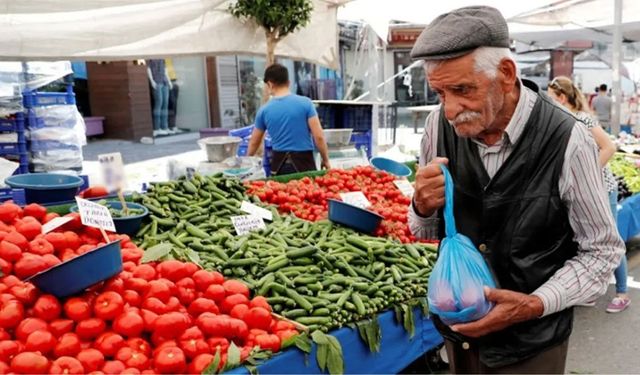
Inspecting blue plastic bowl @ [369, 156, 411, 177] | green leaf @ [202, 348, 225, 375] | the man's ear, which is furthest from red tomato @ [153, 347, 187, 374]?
blue plastic bowl @ [369, 156, 411, 177]

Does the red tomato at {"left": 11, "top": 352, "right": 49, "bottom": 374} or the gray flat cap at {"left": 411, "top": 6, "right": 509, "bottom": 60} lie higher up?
the gray flat cap at {"left": 411, "top": 6, "right": 509, "bottom": 60}

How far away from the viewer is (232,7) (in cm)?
629

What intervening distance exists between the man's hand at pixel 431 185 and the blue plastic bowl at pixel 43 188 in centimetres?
303

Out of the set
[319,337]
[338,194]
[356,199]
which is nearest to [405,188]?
[338,194]

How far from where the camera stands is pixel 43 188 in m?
4.04

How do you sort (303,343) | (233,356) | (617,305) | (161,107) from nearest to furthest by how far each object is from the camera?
(233,356) → (303,343) → (617,305) → (161,107)

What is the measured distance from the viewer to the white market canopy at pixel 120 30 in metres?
4.70

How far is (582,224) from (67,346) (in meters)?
1.94

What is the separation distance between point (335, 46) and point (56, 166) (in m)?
3.82

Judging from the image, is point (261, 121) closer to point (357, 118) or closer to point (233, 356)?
point (357, 118)

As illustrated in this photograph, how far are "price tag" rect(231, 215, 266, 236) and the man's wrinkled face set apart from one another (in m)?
2.52

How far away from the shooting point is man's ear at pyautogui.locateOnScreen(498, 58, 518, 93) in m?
1.67

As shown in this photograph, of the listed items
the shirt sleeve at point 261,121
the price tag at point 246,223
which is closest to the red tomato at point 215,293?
the price tag at point 246,223

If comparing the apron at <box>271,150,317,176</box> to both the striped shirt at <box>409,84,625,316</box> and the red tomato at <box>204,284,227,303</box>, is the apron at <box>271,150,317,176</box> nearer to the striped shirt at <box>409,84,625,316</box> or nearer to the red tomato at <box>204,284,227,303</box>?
the red tomato at <box>204,284,227,303</box>
